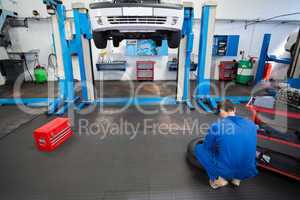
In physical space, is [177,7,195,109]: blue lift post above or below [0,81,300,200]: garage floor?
above

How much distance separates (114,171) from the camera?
200 cm

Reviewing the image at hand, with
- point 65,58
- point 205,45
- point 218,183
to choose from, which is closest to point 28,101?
point 65,58

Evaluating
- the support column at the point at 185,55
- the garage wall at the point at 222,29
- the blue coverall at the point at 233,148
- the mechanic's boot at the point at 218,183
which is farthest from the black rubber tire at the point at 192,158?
the garage wall at the point at 222,29

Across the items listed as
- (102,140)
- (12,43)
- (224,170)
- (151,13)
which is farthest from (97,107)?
(12,43)

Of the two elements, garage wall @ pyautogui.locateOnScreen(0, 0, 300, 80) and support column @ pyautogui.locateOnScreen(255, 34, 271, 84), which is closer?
support column @ pyautogui.locateOnScreen(255, 34, 271, 84)

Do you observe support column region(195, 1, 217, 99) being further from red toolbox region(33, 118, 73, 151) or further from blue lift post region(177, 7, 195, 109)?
red toolbox region(33, 118, 73, 151)

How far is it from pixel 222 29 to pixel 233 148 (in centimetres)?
609

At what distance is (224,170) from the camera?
5.24 ft

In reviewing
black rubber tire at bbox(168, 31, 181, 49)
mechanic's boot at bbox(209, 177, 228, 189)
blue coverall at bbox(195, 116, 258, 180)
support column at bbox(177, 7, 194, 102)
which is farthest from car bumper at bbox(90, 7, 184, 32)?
mechanic's boot at bbox(209, 177, 228, 189)

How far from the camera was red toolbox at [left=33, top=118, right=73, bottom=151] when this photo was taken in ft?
7.50


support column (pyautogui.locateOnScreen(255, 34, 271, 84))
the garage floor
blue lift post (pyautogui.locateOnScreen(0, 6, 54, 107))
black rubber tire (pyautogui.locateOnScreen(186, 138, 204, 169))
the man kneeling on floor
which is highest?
support column (pyautogui.locateOnScreen(255, 34, 271, 84))

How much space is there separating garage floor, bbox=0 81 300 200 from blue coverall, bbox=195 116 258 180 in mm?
294

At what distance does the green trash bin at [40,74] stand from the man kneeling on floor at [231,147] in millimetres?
6493

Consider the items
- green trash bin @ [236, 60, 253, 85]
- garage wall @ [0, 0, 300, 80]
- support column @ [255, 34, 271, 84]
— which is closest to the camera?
support column @ [255, 34, 271, 84]
